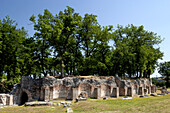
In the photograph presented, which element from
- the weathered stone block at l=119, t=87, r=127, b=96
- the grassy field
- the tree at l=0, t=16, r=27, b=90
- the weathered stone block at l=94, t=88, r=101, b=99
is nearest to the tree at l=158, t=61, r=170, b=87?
the weathered stone block at l=119, t=87, r=127, b=96

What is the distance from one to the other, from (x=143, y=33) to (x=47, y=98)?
2864cm

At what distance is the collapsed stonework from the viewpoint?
23562 millimetres

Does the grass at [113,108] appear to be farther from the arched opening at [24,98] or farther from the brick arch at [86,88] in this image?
the brick arch at [86,88]

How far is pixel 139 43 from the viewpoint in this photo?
3856cm

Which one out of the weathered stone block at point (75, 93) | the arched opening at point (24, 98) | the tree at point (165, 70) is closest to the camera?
the weathered stone block at point (75, 93)

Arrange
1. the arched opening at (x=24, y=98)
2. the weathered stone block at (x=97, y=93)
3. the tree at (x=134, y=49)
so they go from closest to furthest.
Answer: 1. the arched opening at (x=24, y=98)
2. the weathered stone block at (x=97, y=93)
3. the tree at (x=134, y=49)

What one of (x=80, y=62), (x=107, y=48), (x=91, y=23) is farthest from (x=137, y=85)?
(x=91, y=23)

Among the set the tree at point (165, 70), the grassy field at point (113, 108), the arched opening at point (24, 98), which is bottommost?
the arched opening at point (24, 98)

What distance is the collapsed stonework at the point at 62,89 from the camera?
77.3 ft

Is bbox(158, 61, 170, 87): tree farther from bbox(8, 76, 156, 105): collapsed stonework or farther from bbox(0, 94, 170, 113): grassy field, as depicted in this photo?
bbox(0, 94, 170, 113): grassy field

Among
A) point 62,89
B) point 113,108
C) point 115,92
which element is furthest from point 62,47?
point 113,108

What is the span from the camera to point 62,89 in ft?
82.0

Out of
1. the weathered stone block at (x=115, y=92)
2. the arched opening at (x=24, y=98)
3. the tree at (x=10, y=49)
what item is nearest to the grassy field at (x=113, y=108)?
the arched opening at (x=24, y=98)

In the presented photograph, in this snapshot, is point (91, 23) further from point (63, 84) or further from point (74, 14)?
→ point (63, 84)
